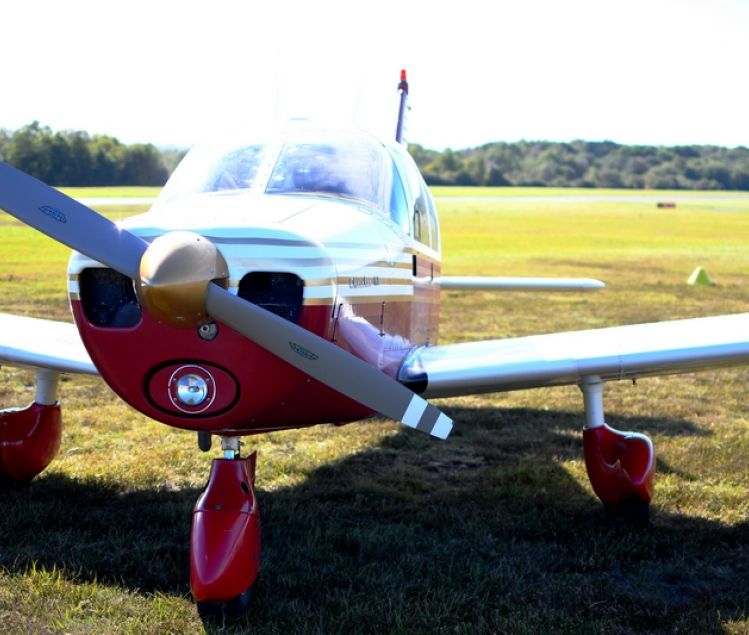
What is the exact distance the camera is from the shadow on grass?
3891 mm

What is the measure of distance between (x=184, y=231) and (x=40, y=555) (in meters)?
2.04

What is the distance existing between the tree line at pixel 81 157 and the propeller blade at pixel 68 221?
9.63 m

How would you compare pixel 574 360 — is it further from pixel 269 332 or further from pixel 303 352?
pixel 269 332

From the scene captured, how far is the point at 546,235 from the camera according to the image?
134 feet

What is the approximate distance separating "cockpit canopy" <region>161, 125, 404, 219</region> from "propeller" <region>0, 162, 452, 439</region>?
1.15 metres

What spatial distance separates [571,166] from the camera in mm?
86938

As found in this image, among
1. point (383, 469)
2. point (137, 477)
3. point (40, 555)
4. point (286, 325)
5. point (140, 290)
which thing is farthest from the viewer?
point (383, 469)

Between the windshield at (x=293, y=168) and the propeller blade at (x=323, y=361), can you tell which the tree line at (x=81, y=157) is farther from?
the propeller blade at (x=323, y=361)

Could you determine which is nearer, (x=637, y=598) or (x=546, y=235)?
(x=637, y=598)

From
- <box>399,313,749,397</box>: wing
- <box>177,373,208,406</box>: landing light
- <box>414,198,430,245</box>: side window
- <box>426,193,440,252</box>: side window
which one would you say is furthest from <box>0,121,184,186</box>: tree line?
<box>177,373,208,406</box>: landing light

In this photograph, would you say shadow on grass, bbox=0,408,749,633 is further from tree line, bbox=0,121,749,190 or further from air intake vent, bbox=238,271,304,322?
tree line, bbox=0,121,749,190

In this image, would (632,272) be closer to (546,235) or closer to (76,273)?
(546,235)

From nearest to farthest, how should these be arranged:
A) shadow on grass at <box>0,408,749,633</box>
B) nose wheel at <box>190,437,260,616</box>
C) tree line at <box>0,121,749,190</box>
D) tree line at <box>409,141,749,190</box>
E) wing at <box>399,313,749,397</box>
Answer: nose wheel at <box>190,437,260,616</box> < shadow on grass at <box>0,408,749,633</box> < wing at <box>399,313,749,397</box> < tree line at <box>0,121,749,190</box> < tree line at <box>409,141,749,190</box>

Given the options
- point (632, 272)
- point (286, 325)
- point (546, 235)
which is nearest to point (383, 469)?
point (286, 325)
